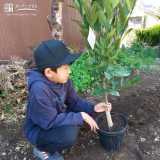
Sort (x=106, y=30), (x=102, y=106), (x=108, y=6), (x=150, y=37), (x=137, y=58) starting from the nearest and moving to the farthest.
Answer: (x=108, y=6) → (x=106, y=30) → (x=102, y=106) → (x=137, y=58) → (x=150, y=37)

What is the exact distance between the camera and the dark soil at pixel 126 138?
195 cm

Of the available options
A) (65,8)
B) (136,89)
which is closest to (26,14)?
(65,8)

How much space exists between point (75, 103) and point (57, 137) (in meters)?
0.51

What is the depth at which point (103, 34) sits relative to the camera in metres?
1.55

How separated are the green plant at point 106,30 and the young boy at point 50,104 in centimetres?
21

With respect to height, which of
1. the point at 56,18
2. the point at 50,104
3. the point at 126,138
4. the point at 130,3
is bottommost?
the point at 126,138

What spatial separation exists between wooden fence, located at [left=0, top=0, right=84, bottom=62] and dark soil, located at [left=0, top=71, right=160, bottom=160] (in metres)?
2.58

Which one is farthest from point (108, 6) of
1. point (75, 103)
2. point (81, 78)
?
point (81, 78)

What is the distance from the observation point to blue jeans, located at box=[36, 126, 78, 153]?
162 cm

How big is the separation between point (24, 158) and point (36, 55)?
1218 mm

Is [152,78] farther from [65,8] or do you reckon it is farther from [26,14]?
[26,14]

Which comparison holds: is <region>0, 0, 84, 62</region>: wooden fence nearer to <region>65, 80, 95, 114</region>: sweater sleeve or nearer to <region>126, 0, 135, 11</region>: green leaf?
<region>65, 80, 95, 114</region>: sweater sleeve

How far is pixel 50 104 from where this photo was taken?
1579mm

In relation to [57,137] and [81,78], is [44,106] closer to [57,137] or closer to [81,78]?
[57,137]
